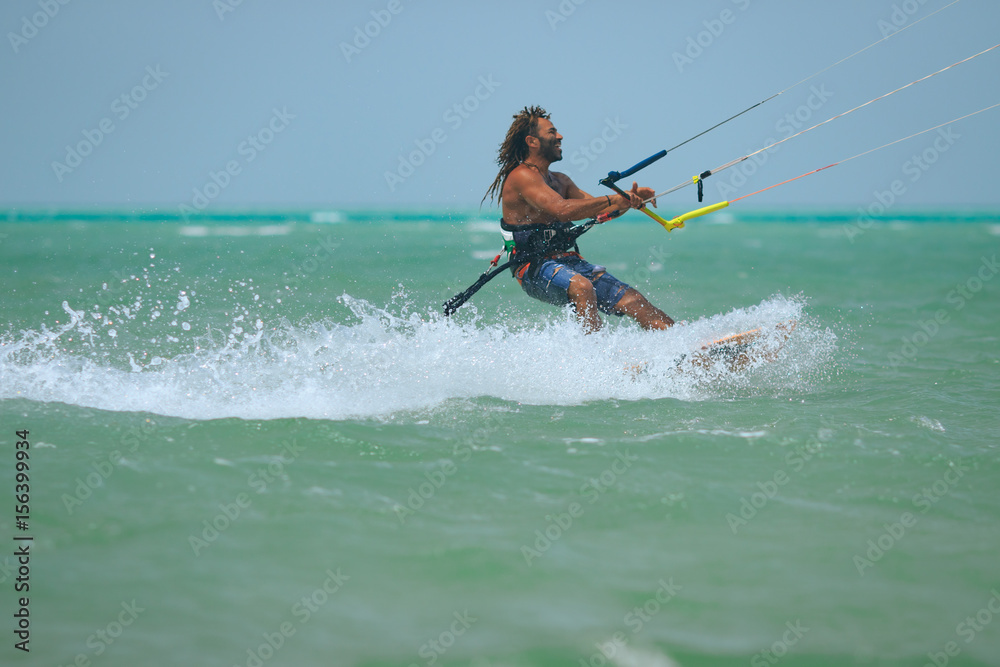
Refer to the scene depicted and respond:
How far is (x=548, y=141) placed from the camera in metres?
6.34

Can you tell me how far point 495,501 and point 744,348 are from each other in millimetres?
3196

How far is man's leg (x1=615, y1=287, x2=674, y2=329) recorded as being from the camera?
644 centimetres

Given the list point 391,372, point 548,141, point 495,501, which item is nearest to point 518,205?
point 548,141

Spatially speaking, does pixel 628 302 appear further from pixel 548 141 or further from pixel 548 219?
pixel 548 141

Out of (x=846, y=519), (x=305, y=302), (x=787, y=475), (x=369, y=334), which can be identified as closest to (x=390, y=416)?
(x=369, y=334)

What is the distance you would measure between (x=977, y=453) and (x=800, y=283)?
45.8 feet

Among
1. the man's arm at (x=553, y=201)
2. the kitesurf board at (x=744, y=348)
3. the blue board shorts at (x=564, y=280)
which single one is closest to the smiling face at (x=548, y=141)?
the man's arm at (x=553, y=201)

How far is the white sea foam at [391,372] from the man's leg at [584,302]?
0.07 meters

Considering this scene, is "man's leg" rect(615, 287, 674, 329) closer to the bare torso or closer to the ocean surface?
the ocean surface

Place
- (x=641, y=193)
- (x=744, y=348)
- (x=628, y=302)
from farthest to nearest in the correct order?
(x=744, y=348) < (x=628, y=302) < (x=641, y=193)

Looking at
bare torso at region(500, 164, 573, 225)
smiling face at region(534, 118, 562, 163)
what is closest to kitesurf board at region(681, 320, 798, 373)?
bare torso at region(500, 164, 573, 225)

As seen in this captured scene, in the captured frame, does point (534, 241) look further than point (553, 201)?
Yes

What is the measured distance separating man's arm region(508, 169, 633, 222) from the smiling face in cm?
25

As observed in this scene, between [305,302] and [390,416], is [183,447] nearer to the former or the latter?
[390,416]
